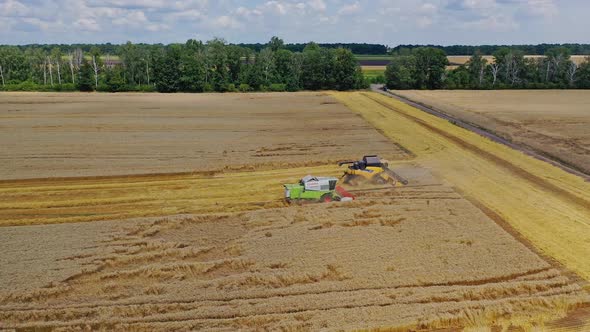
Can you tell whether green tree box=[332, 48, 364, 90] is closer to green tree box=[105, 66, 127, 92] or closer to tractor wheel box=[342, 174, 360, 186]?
green tree box=[105, 66, 127, 92]

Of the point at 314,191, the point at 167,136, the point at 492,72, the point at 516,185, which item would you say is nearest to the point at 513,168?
the point at 516,185

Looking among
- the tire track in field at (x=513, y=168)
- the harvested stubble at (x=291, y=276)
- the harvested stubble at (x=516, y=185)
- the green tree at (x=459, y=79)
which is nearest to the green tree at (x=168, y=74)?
the harvested stubble at (x=516, y=185)

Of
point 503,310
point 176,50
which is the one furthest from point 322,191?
point 176,50

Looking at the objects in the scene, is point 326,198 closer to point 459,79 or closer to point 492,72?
point 459,79

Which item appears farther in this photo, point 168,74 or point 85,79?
point 168,74

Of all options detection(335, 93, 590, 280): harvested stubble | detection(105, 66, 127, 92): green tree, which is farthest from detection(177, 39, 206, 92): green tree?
detection(335, 93, 590, 280): harvested stubble

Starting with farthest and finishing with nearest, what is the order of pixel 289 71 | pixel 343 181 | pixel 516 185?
pixel 289 71
pixel 343 181
pixel 516 185
